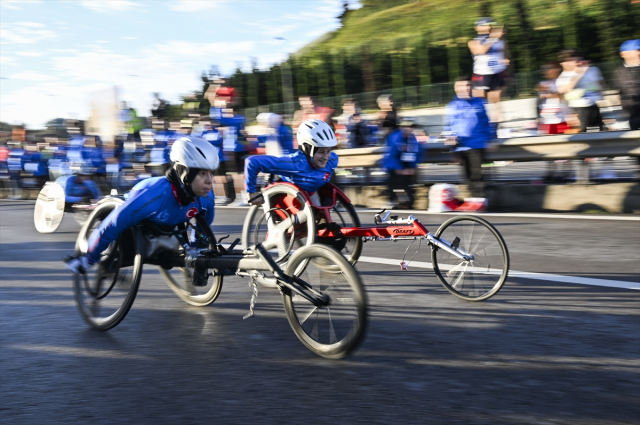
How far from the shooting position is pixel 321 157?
721 cm

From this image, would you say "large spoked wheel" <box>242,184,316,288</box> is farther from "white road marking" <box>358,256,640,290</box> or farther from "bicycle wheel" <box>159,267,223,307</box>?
"white road marking" <box>358,256,640,290</box>

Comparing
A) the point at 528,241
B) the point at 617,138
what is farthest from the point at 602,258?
the point at 617,138

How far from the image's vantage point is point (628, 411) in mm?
3623

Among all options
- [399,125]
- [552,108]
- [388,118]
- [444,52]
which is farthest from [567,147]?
[444,52]

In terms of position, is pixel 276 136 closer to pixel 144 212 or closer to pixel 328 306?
pixel 144 212

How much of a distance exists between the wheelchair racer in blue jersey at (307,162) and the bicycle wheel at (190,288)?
1.05m

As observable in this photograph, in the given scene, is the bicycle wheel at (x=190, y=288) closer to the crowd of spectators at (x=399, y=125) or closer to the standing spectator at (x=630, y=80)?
the crowd of spectators at (x=399, y=125)

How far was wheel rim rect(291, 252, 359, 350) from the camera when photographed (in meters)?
4.41

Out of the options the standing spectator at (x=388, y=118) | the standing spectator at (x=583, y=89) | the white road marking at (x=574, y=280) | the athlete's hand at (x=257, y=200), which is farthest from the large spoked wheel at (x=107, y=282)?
the standing spectator at (x=583, y=89)

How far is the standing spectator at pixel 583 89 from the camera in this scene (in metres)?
12.0

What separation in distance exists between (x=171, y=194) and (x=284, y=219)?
1820 millimetres

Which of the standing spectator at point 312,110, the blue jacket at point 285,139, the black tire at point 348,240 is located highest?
the standing spectator at point 312,110

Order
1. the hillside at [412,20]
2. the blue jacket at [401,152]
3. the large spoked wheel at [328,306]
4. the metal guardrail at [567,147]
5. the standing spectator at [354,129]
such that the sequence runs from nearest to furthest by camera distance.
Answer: the large spoked wheel at [328,306] < the metal guardrail at [567,147] < the blue jacket at [401,152] < the standing spectator at [354,129] < the hillside at [412,20]

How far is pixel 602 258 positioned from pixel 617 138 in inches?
147
